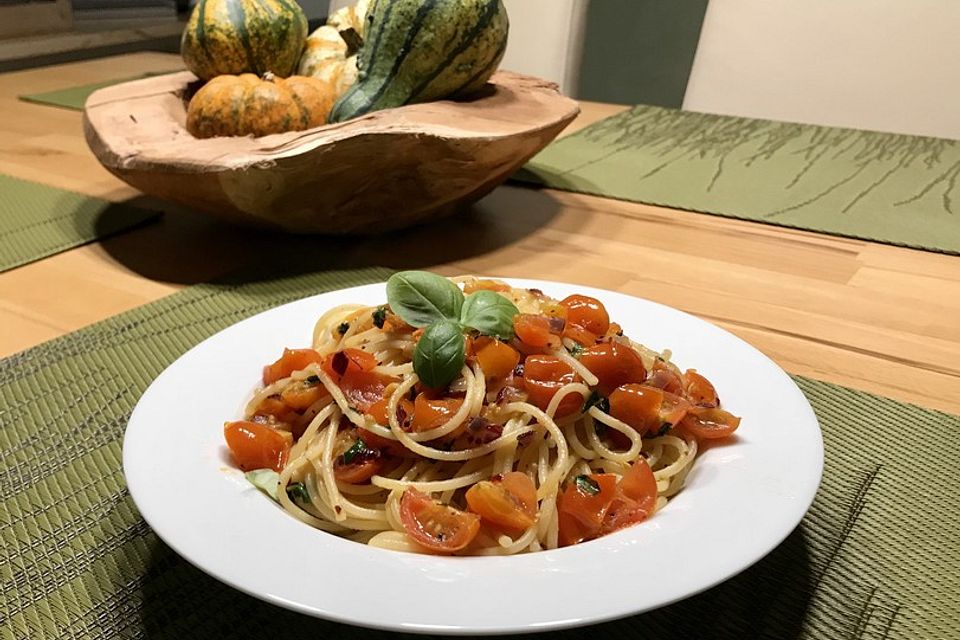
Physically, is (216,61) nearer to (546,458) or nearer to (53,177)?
(53,177)

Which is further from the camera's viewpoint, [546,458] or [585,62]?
[585,62]

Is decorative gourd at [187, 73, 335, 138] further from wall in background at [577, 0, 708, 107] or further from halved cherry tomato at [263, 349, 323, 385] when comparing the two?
wall in background at [577, 0, 708, 107]

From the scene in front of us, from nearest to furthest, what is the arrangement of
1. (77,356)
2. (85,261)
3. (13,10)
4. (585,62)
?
1. (77,356)
2. (85,261)
3. (585,62)
4. (13,10)

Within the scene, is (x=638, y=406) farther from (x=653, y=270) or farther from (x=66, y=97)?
(x=66, y=97)

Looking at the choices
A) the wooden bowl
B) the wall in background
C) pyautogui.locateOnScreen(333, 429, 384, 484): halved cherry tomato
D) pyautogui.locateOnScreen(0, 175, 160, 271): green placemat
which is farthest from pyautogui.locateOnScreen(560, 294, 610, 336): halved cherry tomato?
the wall in background

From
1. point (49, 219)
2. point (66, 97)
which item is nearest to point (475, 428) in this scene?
point (49, 219)

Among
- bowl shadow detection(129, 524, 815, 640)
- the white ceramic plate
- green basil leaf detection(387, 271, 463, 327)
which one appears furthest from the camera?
green basil leaf detection(387, 271, 463, 327)

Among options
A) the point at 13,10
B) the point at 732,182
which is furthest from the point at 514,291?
the point at 13,10
